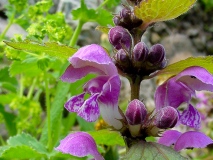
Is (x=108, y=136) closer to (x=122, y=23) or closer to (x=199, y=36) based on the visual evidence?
(x=122, y=23)

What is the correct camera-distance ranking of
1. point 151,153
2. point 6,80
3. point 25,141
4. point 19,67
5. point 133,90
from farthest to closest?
point 6,80 → point 19,67 → point 25,141 → point 133,90 → point 151,153

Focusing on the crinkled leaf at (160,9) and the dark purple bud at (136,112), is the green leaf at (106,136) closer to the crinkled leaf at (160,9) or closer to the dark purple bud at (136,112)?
the dark purple bud at (136,112)

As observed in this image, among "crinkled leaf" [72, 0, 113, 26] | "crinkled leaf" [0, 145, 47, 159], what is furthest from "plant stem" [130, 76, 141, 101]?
"crinkled leaf" [72, 0, 113, 26]

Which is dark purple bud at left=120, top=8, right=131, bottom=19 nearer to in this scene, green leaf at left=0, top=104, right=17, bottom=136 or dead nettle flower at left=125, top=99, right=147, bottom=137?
dead nettle flower at left=125, top=99, right=147, bottom=137

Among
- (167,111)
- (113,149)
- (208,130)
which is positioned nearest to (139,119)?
(167,111)

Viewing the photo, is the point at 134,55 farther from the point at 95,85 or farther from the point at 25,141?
the point at 25,141

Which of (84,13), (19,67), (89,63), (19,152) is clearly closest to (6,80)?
A: (19,67)
